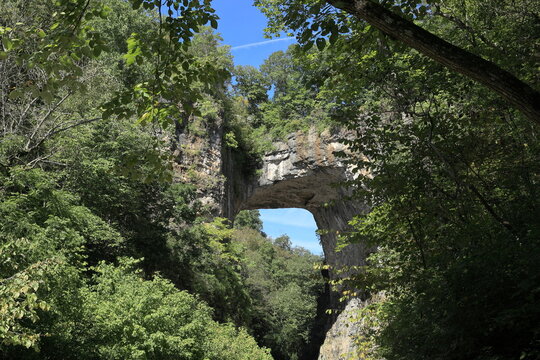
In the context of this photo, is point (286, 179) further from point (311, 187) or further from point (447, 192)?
point (447, 192)

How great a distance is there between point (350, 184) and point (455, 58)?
3804 mm

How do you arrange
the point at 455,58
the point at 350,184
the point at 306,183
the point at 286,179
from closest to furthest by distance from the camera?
the point at 455,58
the point at 350,184
the point at 286,179
the point at 306,183

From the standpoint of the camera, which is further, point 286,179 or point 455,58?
point 286,179

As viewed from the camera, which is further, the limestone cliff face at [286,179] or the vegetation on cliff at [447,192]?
the limestone cliff face at [286,179]

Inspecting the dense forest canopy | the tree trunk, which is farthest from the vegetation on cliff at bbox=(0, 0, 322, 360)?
the tree trunk

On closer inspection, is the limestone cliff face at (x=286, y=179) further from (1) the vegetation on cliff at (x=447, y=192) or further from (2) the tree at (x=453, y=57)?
(2) the tree at (x=453, y=57)

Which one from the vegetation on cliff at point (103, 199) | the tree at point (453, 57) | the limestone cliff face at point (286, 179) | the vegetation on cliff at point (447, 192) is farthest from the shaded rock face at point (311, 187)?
the tree at point (453, 57)

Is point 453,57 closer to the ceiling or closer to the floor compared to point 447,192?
closer to the floor

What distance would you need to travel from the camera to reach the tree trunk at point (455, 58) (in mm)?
2244

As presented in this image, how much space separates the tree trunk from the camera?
7.36 ft

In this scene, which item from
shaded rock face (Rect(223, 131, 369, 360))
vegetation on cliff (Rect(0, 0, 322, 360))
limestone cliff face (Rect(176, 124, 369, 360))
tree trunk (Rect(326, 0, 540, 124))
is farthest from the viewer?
shaded rock face (Rect(223, 131, 369, 360))

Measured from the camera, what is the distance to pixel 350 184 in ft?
20.0

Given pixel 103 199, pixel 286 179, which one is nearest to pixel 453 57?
pixel 103 199

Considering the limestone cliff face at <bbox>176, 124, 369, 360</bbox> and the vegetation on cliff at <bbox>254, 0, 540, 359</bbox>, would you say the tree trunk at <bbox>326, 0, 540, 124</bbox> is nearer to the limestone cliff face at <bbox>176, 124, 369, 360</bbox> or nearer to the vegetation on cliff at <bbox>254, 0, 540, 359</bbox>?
the vegetation on cliff at <bbox>254, 0, 540, 359</bbox>
